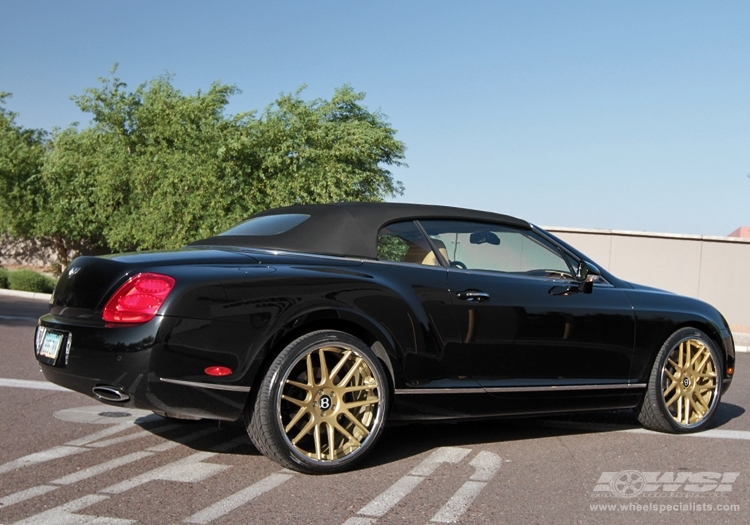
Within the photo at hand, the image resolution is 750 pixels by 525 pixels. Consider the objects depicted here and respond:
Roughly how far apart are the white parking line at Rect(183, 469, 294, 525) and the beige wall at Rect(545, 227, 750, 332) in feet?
75.6

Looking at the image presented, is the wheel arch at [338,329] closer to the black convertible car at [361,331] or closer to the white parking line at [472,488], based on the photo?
the black convertible car at [361,331]

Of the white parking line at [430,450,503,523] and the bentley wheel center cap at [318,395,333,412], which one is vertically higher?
the bentley wheel center cap at [318,395,333,412]

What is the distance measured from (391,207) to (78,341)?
2.01 metres

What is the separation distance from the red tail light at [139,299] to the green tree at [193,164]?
25.7m

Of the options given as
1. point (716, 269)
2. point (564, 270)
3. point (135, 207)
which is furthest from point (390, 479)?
point (135, 207)

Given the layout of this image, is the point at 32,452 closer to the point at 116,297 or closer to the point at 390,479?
the point at 116,297

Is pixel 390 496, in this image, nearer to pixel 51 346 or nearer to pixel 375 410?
A: pixel 375 410

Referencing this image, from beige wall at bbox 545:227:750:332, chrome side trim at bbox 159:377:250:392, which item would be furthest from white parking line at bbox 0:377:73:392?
beige wall at bbox 545:227:750:332

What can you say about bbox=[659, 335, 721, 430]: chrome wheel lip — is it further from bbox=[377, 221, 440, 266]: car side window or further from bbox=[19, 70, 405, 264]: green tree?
bbox=[19, 70, 405, 264]: green tree

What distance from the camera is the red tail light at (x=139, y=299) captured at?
14.5 ft

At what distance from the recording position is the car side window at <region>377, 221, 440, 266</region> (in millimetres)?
5336

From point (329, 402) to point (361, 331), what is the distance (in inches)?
17.7

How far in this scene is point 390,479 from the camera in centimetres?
468

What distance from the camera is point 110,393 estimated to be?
4477 millimetres
